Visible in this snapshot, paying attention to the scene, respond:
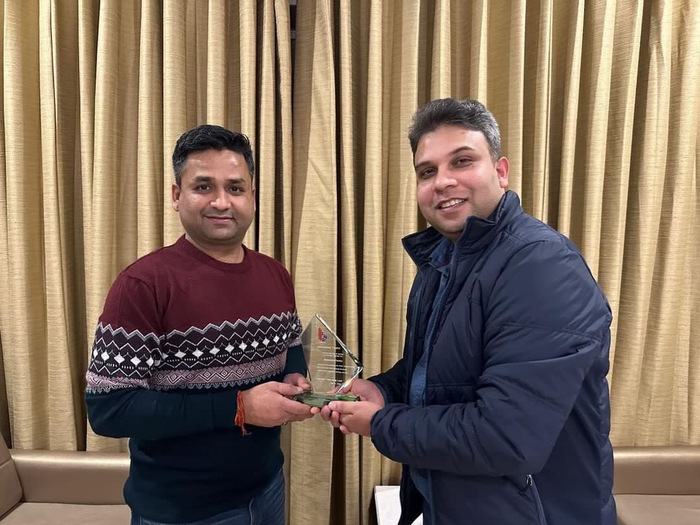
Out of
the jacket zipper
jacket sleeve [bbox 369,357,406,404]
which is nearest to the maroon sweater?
jacket sleeve [bbox 369,357,406,404]

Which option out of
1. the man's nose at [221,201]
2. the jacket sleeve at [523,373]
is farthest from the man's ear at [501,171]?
the man's nose at [221,201]

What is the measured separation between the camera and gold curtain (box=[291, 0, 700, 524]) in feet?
5.89

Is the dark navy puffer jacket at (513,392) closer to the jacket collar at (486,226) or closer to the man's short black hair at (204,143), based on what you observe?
the jacket collar at (486,226)

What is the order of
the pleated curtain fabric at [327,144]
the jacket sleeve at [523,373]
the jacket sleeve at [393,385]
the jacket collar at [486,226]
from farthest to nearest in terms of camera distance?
the pleated curtain fabric at [327,144], the jacket sleeve at [393,385], the jacket collar at [486,226], the jacket sleeve at [523,373]

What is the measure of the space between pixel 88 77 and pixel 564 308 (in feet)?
6.34

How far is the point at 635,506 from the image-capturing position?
70.8 inches

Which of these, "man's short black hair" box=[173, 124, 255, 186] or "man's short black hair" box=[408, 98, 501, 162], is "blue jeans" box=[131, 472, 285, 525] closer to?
"man's short black hair" box=[173, 124, 255, 186]

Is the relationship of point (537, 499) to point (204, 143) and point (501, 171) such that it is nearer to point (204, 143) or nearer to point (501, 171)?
point (501, 171)

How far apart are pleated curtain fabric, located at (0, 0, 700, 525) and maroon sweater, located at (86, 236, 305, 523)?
0.64m

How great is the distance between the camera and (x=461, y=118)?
1084 millimetres

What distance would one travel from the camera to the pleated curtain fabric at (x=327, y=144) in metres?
1.79

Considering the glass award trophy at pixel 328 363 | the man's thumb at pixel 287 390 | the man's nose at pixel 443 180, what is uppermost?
the man's nose at pixel 443 180

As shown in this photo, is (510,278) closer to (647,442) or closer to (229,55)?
(229,55)

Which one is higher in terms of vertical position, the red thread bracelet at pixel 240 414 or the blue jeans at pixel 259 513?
the red thread bracelet at pixel 240 414
